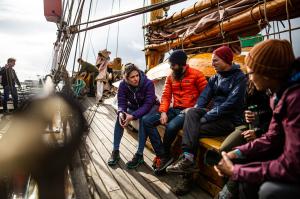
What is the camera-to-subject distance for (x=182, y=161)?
262 centimetres

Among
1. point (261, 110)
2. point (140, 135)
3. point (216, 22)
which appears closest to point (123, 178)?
point (140, 135)

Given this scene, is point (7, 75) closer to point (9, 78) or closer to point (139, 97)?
point (9, 78)

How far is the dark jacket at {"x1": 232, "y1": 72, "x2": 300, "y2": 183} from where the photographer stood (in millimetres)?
1216

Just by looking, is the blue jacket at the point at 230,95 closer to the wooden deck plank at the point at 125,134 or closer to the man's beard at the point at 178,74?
the man's beard at the point at 178,74

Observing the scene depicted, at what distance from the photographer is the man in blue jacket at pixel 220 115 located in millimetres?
2643

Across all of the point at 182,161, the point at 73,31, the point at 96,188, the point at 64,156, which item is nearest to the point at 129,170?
the point at 96,188

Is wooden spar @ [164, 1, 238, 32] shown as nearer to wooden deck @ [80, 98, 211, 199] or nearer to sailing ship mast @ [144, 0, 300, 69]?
sailing ship mast @ [144, 0, 300, 69]

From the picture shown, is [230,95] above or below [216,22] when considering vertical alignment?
below

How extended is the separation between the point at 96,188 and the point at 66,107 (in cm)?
223

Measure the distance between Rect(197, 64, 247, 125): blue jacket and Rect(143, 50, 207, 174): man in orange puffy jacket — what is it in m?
0.39

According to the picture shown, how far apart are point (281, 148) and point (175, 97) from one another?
77.6 inches

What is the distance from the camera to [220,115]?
2738 millimetres

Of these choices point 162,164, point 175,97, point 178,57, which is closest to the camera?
point 162,164

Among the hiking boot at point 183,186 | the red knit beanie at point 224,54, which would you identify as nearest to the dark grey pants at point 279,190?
the hiking boot at point 183,186
